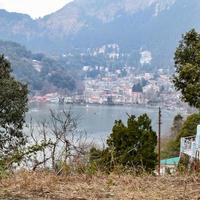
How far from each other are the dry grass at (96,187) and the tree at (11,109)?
1055 centimetres

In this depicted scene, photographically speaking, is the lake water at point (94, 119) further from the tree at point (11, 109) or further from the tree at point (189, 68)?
the tree at point (189, 68)

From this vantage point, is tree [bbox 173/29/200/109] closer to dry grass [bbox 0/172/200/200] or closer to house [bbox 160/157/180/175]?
house [bbox 160/157/180/175]

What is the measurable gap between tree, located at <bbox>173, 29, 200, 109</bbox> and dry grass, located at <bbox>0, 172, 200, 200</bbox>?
1058cm

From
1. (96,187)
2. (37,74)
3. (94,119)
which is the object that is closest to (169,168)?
(96,187)

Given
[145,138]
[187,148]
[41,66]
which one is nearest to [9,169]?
[145,138]

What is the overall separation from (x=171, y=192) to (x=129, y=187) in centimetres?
33

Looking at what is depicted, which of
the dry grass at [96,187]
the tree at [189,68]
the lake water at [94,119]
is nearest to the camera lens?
the dry grass at [96,187]

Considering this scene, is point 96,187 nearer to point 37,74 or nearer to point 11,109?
point 11,109

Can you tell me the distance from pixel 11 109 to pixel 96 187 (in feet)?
36.9

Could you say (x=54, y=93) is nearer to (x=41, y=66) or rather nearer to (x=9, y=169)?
(x=41, y=66)

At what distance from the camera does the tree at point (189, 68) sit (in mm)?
14703

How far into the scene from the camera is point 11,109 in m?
14.8

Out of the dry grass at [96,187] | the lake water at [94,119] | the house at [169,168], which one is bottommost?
the lake water at [94,119]

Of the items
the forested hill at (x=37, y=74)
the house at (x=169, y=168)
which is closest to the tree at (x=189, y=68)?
the house at (x=169, y=168)
